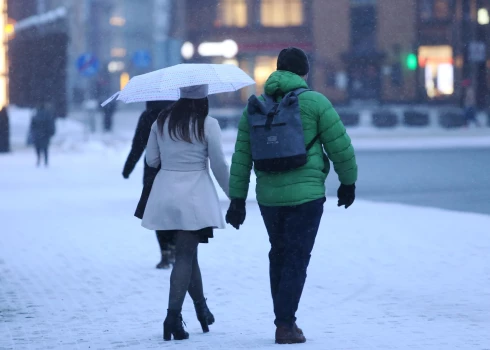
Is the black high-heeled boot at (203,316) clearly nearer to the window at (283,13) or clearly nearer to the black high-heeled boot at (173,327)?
the black high-heeled boot at (173,327)

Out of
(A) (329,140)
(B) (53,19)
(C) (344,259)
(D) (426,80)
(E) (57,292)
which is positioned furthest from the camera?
(D) (426,80)

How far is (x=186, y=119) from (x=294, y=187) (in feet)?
2.95

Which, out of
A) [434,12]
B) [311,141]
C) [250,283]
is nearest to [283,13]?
[434,12]

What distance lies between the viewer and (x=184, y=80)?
6.72 m

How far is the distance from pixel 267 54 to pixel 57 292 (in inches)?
2440

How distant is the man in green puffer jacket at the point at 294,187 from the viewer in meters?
6.19

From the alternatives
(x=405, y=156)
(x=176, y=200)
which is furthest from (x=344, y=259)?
(x=405, y=156)

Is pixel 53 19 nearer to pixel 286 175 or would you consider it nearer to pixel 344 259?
pixel 344 259

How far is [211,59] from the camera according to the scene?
69.6 m

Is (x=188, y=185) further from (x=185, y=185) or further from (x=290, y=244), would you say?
(x=290, y=244)

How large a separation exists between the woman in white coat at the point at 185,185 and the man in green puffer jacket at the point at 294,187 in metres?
0.32

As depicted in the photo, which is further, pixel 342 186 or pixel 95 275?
pixel 95 275

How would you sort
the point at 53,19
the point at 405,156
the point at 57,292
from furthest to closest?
the point at 53,19 → the point at 405,156 → the point at 57,292


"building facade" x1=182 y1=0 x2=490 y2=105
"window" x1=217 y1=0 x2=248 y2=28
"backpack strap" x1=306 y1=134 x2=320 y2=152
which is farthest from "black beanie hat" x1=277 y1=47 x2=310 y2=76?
"window" x1=217 y1=0 x2=248 y2=28
